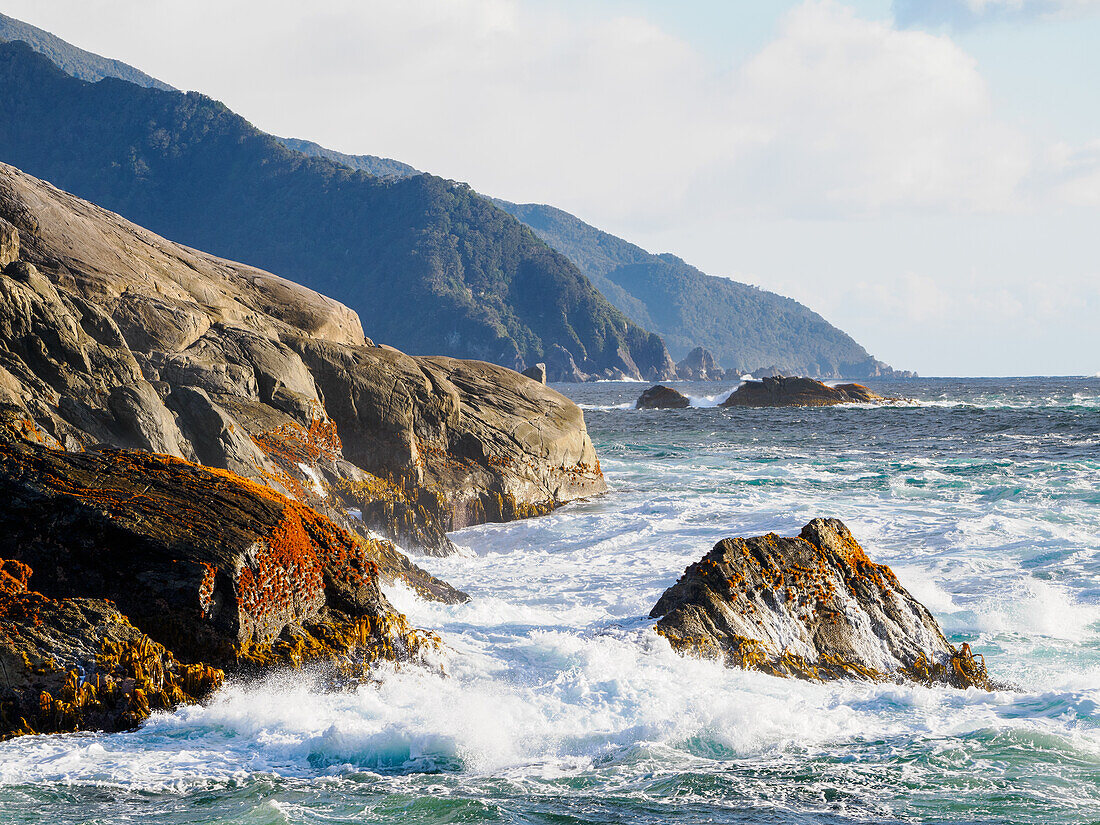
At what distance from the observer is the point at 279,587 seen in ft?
23.6

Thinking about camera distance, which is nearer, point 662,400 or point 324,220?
point 662,400

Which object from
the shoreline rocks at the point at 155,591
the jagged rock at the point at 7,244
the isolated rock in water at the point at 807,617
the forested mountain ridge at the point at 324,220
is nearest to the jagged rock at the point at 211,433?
the jagged rock at the point at 7,244

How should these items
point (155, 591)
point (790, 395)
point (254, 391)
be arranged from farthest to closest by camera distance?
point (790, 395)
point (254, 391)
point (155, 591)

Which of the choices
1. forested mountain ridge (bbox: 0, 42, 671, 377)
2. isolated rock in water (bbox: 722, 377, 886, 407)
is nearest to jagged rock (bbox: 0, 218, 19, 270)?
isolated rock in water (bbox: 722, 377, 886, 407)

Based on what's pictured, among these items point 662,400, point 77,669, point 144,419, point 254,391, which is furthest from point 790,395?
point 77,669

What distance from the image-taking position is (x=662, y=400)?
68812 millimetres

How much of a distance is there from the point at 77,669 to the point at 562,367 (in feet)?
560

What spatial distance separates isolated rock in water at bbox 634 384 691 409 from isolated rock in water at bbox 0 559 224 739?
6212 cm

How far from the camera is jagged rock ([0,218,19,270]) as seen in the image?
503 inches

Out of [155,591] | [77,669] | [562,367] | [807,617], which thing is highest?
[562,367]

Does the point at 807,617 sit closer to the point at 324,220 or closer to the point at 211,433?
the point at 211,433

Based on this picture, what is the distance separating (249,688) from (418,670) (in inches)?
54.0

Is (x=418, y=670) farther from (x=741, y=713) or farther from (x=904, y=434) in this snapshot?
(x=904, y=434)

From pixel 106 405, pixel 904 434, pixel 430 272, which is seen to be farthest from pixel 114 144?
pixel 106 405
